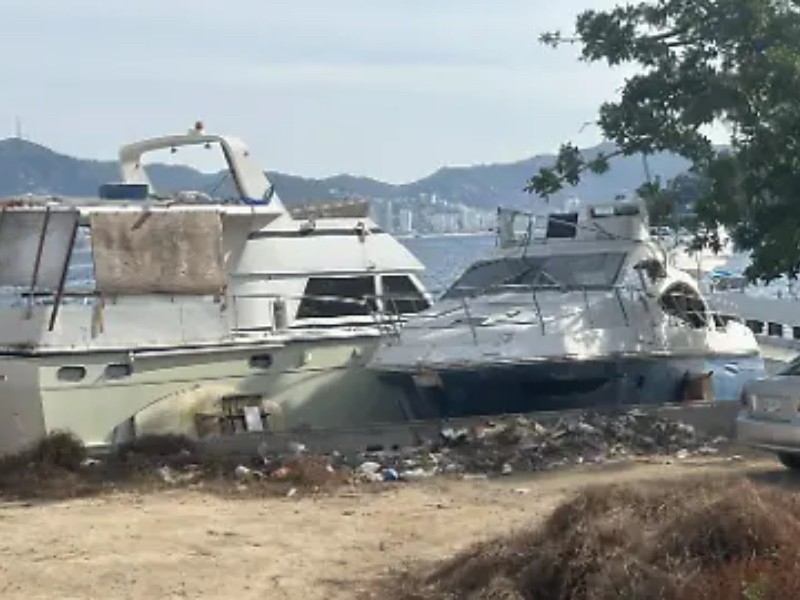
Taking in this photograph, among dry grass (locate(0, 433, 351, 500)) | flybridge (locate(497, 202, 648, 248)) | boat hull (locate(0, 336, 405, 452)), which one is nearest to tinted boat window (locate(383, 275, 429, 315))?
boat hull (locate(0, 336, 405, 452))

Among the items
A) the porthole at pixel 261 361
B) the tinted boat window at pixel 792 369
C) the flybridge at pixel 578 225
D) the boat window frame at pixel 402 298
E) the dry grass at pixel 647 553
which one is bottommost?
the porthole at pixel 261 361

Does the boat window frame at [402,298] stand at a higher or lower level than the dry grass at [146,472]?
higher

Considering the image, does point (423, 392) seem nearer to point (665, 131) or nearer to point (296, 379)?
point (296, 379)

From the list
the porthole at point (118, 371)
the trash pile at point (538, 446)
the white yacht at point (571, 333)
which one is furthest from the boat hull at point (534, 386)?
the porthole at point (118, 371)

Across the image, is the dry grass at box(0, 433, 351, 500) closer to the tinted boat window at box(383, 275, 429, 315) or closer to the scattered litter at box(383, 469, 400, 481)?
the scattered litter at box(383, 469, 400, 481)

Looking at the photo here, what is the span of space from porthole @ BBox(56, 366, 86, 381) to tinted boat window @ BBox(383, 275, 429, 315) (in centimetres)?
465

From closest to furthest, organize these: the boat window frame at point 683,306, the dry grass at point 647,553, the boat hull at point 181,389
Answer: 1. the dry grass at point 647,553
2. the boat hull at point 181,389
3. the boat window frame at point 683,306

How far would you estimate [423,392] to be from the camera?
16422 mm

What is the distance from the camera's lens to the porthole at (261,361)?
16391mm

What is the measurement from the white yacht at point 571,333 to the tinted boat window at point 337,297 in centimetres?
100

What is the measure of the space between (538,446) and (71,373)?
5.22 m

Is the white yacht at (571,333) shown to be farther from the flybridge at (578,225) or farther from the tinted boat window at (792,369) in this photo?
the tinted boat window at (792,369)

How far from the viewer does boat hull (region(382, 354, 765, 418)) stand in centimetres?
1617

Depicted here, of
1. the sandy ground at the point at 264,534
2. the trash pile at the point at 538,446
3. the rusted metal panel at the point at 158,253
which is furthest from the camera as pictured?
the rusted metal panel at the point at 158,253
